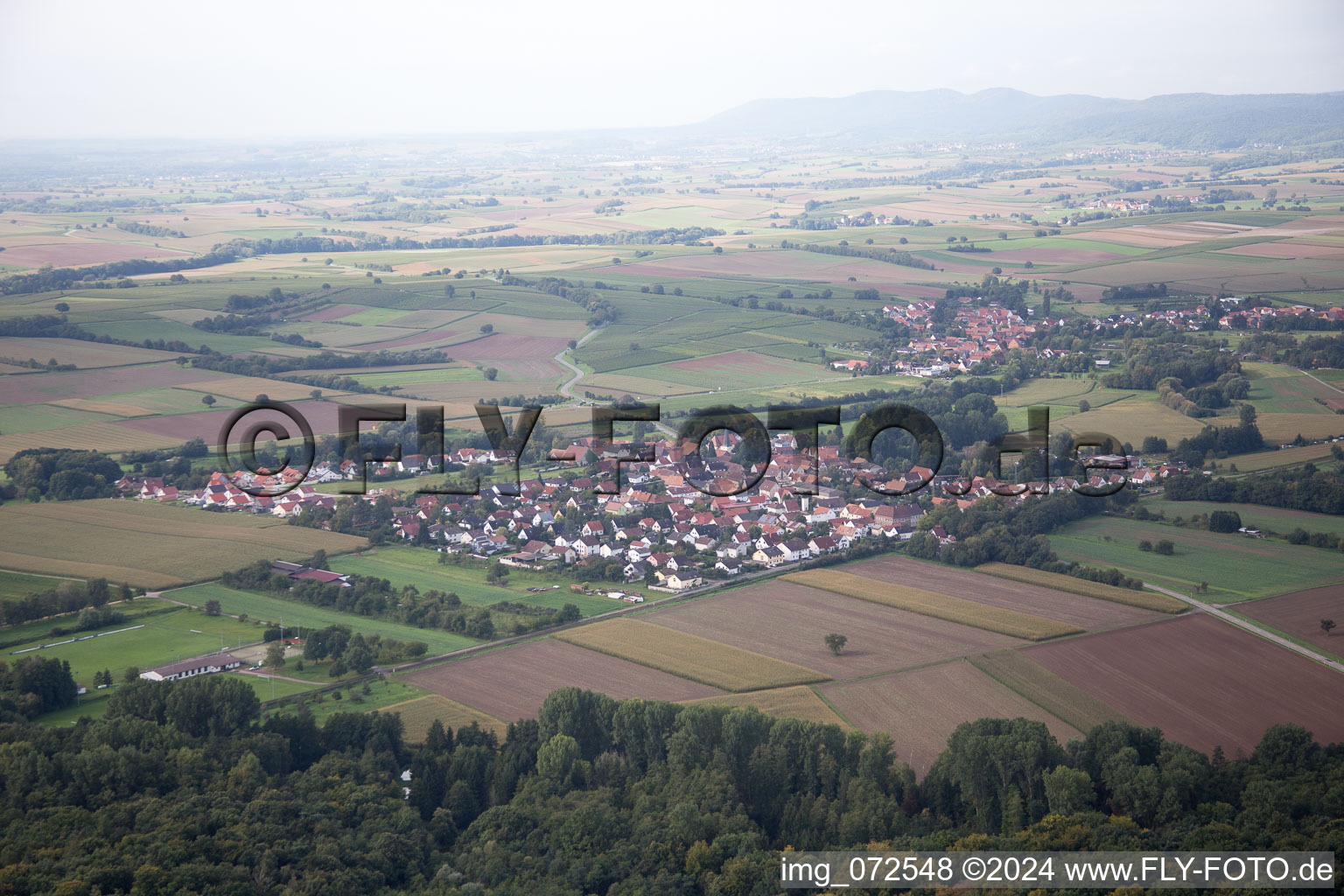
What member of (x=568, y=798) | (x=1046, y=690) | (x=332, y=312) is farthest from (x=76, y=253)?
(x=1046, y=690)

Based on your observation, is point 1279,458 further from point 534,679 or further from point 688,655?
point 534,679

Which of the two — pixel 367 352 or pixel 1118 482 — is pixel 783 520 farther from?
pixel 367 352

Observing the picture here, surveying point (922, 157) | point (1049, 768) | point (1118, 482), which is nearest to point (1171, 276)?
point (1118, 482)

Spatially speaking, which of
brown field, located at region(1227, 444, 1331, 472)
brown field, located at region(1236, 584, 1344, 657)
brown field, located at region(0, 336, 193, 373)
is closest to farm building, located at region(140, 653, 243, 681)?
brown field, located at region(1236, 584, 1344, 657)

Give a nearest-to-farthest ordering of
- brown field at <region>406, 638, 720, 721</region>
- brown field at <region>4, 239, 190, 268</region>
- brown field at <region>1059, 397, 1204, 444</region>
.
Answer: brown field at <region>406, 638, 720, 721</region> < brown field at <region>1059, 397, 1204, 444</region> < brown field at <region>4, 239, 190, 268</region>

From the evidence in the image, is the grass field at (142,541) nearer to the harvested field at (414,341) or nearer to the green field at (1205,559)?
the green field at (1205,559)

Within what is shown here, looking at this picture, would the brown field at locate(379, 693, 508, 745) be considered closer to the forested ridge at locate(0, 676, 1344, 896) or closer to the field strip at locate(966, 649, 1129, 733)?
the forested ridge at locate(0, 676, 1344, 896)
